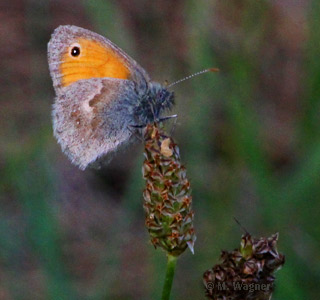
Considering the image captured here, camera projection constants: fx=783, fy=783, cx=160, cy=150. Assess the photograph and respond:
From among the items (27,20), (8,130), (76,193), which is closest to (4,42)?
(27,20)

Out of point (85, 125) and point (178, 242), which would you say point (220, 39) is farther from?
point (178, 242)

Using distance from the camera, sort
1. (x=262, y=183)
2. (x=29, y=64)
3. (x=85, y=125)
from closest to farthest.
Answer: (x=85, y=125)
(x=262, y=183)
(x=29, y=64)

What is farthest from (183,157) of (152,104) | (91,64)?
(152,104)

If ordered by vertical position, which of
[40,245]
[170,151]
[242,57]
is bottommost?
[40,245]

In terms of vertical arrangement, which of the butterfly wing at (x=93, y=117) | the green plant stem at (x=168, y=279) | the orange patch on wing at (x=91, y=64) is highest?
the orange patch on wing at (x=91, y=64)

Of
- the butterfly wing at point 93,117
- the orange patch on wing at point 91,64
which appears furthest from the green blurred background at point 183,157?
the orange patch on wing at point 91,64

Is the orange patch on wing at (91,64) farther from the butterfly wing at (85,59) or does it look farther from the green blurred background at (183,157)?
the green blurred background at (183,157)

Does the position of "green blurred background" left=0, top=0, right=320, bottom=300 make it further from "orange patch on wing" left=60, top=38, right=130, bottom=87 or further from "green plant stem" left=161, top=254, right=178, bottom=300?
"green plant stem" left=161, top=254, right=178, bottom=300
